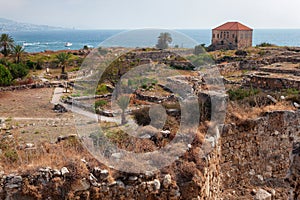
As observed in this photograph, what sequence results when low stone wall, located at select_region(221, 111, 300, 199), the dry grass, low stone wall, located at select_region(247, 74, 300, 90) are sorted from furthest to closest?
low stone wall, located at select_region(247, 74, 300, 90) → the dry grass → low stone wall, located at select_region(221, 111, 300, 199)

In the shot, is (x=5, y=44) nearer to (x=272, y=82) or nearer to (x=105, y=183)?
(x=272, y=82)

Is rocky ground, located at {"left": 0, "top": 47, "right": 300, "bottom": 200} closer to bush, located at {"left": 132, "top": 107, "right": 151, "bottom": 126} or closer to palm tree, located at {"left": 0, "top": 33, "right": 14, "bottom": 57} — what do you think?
bush, located at {"left": 132, "top": 107, "right": 151, "bottom": 126}

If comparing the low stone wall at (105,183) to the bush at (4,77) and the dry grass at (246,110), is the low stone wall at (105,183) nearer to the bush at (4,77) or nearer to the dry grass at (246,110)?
the dry grass at (246,110)

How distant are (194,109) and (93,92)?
18.5 meters

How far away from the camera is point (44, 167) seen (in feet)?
18.7

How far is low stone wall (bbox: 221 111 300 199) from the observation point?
8.51 meters

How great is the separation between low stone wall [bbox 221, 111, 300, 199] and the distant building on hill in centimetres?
5008

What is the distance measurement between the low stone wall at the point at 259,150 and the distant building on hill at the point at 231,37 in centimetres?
5008

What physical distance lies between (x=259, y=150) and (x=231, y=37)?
5261 centimetres

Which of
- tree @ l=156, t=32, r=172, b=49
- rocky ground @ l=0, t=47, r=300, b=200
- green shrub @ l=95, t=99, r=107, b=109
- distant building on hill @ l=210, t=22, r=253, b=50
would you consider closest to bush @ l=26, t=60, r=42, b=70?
tree @ l=156, t=32, r=172, b=49

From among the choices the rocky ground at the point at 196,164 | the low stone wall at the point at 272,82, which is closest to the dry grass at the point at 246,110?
the rocky ground at the point at 196,164

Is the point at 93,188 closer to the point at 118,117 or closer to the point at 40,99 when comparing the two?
the point at 118,117

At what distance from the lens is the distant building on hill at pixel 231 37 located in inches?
2281

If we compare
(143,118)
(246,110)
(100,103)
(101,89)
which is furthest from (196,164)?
(101,89)
